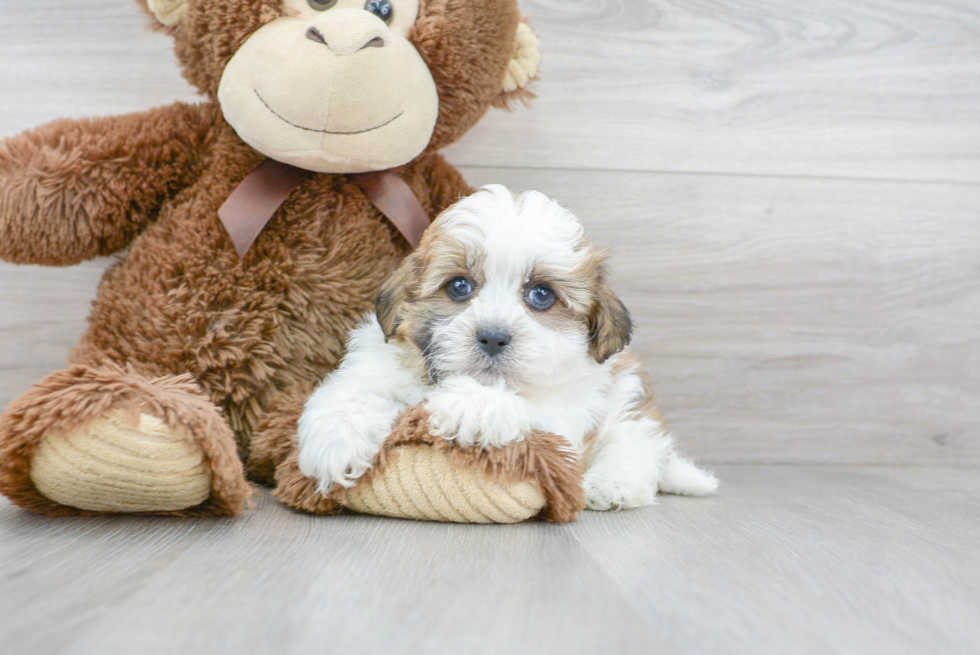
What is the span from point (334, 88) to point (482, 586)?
0.86m

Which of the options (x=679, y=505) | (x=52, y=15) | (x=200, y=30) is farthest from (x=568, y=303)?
(x=52, y=15)

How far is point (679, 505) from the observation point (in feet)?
4.93

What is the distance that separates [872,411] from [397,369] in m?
1.46

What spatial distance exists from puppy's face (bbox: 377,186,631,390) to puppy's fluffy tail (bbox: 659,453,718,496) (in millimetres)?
365

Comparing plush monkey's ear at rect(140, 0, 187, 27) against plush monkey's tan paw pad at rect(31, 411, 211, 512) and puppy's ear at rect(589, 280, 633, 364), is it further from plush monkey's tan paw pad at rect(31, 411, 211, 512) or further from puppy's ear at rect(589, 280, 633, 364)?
puppy's ear at rect(589, 280, 633, 364)

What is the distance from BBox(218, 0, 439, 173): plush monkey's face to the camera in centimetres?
133

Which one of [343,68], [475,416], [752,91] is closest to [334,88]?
[343,68]

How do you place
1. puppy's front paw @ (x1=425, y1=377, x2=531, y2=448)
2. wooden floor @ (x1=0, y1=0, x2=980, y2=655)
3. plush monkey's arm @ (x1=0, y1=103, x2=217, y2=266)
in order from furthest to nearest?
wooden floor @ (x1=0, y1=0, x2=980, y2=655) < plush monkey's arm @ (x1=0, y1=103, x2=217, y2=266) < puppy's front paw @ (x1=425, y1=377, x2=531, y2=448)

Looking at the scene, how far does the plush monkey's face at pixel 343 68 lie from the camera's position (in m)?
1.34

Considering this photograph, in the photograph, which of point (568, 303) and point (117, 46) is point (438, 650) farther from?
point (117, 46)

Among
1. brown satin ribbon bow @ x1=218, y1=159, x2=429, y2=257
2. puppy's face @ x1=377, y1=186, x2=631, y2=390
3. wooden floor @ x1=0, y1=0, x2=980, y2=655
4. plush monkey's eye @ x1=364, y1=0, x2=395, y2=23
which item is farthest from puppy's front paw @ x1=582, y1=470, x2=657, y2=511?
plush monkey's eye @ x1=364, y1=0, x2=395, y2=23

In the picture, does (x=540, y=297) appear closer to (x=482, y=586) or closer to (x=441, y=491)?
(x=441, y=491)

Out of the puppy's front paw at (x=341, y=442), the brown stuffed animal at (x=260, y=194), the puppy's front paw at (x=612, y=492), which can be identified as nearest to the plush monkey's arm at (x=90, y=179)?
the brown stuffed animal at (x=260, y=194)

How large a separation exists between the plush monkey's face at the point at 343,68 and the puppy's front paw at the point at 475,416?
0.50m
